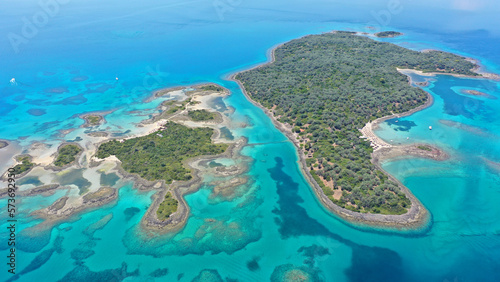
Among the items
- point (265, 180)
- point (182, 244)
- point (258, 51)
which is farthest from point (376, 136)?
point (258, 51)

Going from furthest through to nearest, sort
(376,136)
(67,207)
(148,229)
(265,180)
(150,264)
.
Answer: (376,136) < (265,180) < (67,207) < (148,229) < (150,264)

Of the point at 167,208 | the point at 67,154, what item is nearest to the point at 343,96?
the point at 167,208

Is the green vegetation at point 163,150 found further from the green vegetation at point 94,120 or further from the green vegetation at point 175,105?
the green vegetation at point 94,120

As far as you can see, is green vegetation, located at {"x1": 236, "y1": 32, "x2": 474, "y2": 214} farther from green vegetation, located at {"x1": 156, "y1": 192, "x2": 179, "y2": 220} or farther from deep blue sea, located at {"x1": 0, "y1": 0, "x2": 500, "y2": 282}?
green vegetation, located at {"x1": 156, "y1": 192, "x2": 179, "y2": 220}

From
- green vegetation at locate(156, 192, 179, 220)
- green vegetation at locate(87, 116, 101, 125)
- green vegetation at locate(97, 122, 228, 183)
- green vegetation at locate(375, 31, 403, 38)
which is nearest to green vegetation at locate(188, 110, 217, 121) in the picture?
green vegetation at locate(97, 122, 228, 183)

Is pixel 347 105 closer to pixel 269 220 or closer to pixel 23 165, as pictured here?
pixel 269 220

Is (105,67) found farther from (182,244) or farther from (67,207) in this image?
(182,244)
